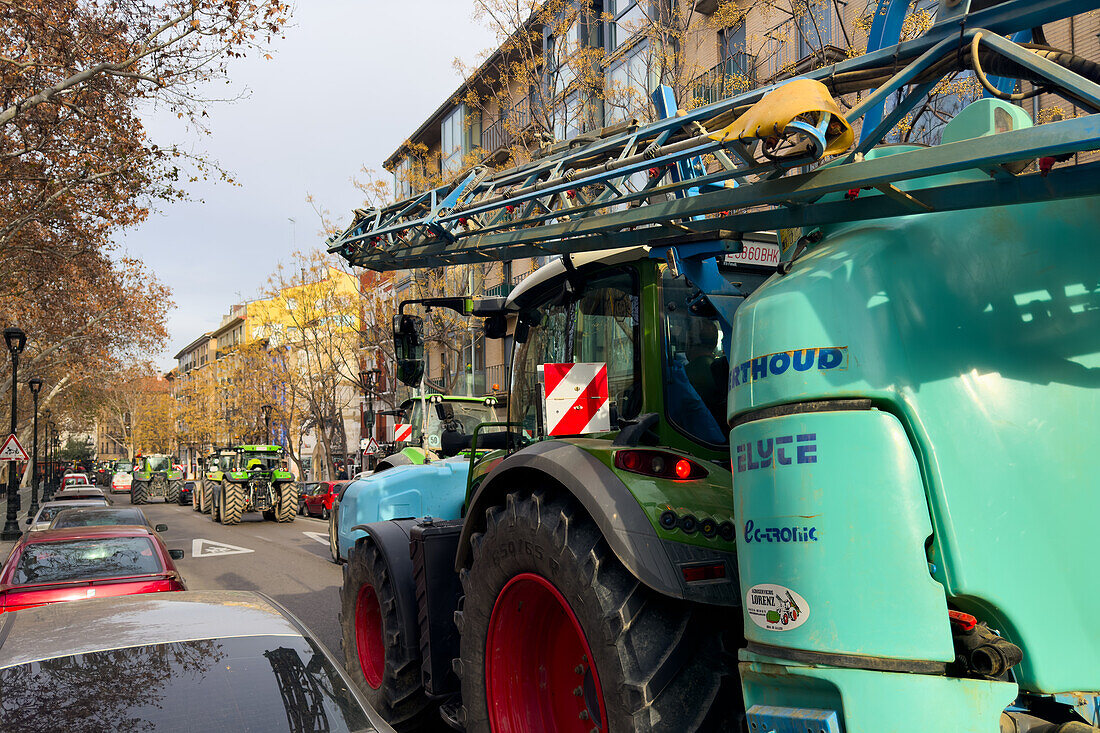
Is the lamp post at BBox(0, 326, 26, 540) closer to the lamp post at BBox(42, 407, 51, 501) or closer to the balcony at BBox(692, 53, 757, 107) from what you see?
the balcony at BBox(692, 53, 757, 107)

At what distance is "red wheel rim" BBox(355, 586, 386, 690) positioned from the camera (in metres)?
5.55

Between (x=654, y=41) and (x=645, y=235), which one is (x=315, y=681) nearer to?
(x=645, y=235)

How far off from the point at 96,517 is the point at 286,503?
1628 centimetres

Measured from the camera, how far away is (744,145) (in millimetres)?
2547

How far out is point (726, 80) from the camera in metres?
16.5

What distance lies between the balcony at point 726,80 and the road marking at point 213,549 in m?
13.5

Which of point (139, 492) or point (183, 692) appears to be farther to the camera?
point (139, 492)

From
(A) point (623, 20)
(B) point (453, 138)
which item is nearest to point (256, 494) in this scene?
(B) point (453, 138)

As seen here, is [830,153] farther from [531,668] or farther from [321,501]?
[321,501]

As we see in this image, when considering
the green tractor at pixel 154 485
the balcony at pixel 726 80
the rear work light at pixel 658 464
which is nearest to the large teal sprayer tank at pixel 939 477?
the rear work light at pixel 658 464

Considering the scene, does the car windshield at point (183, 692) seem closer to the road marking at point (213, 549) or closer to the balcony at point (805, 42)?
the balcony at point (805, 42)

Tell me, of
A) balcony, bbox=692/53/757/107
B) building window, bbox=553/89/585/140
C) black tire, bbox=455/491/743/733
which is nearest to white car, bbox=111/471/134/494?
building window, bbox=553/89/585/140

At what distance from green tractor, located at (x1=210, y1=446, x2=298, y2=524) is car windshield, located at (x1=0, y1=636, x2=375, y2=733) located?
2345 cm

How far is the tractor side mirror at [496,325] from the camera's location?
529 cm
